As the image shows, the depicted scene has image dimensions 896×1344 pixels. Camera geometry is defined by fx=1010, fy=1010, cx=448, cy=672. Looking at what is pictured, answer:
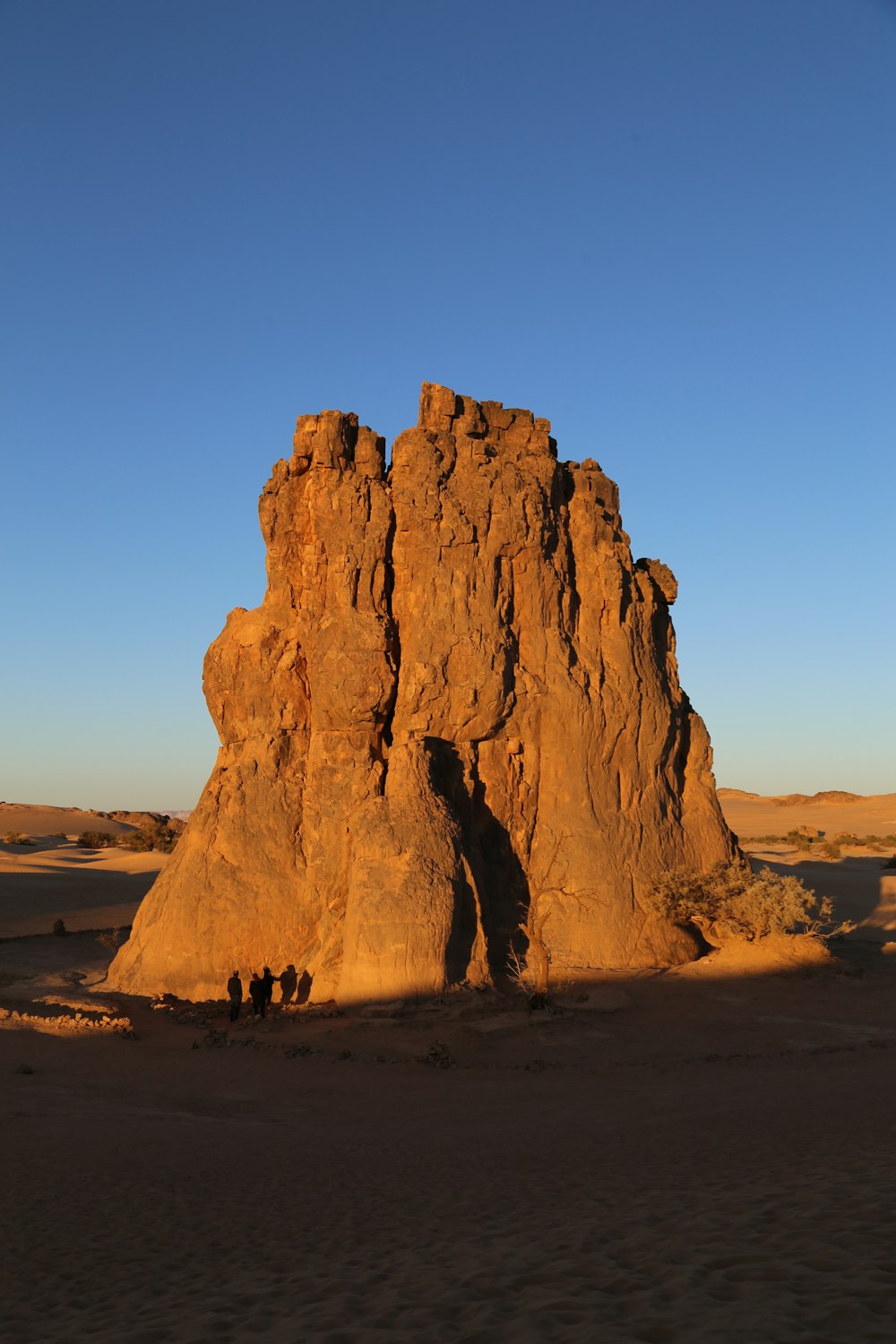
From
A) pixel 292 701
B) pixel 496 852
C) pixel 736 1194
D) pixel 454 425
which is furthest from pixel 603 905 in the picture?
pixel 736 1194

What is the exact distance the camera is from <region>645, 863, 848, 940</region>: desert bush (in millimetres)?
19641

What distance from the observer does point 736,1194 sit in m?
7.01

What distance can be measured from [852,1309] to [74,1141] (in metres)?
7.66

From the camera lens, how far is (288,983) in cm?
1930

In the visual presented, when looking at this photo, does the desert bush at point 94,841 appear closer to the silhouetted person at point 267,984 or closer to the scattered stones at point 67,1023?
the silhouetted person at point 267,984

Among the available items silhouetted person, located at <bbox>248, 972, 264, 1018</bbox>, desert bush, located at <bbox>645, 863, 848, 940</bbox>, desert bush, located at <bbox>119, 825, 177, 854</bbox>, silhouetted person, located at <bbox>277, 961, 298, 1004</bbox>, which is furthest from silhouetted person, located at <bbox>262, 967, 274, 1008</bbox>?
desert bush, located at <bbox>119, 825, 177, 854</bbox>

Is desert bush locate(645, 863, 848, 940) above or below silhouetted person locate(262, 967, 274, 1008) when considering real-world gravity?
above

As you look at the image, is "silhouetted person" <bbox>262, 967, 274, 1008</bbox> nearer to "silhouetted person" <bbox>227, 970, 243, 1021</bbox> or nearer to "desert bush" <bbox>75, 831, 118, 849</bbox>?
"silhouetted person" <bbox>227, 970, 243, 1021</bbox>

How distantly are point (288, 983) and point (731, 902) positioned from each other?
8.81m

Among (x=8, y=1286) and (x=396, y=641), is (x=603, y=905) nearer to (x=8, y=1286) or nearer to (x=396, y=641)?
(x=396, y=641)

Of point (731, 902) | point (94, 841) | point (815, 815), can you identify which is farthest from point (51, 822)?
point (731, 902)

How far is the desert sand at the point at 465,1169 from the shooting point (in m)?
5.20

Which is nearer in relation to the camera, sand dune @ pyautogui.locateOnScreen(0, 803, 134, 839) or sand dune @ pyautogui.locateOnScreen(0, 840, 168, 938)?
sand dune @ pyautogui.locateOnScreen(0, 840, 168, 938)

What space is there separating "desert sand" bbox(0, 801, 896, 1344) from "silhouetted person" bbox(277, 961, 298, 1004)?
4.91ft
